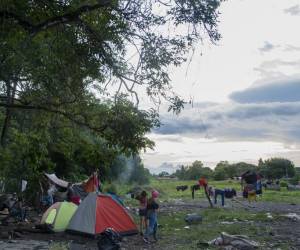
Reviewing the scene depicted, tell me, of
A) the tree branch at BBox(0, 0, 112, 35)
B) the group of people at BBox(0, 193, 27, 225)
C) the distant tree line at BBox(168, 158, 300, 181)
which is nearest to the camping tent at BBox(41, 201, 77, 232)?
the group of people at BBox(0, 193, 27, 225)

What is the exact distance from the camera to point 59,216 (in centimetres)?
1622

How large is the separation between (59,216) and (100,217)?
1.94m

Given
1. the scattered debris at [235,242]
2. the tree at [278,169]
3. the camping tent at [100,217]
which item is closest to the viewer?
the scattered debris at [235,242]

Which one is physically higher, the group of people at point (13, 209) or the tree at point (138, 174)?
the tree at point (138, 174)

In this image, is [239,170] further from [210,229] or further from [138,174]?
[210,229]

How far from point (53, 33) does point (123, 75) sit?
1.73m

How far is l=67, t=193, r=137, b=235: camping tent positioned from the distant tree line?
57.5 metres

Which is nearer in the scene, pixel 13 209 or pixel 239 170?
pixel 13 209

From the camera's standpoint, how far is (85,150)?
49.1 feet

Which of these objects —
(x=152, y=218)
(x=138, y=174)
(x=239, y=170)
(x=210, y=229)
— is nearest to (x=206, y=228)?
(x=210, y=229)

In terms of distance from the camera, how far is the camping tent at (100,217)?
48.8 ft

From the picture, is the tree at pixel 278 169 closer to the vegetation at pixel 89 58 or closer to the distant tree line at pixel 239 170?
the distant tree line at pixel 239 170

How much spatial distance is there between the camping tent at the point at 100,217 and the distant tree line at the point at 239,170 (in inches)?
2264

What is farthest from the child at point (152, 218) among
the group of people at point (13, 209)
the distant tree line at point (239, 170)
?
the distant tree line at point (239, 170)
